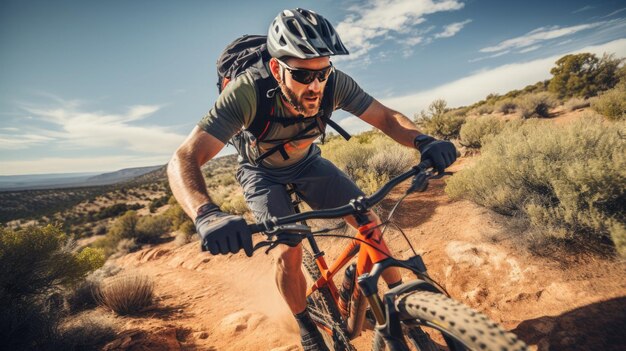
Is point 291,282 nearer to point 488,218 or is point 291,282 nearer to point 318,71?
point 318,71

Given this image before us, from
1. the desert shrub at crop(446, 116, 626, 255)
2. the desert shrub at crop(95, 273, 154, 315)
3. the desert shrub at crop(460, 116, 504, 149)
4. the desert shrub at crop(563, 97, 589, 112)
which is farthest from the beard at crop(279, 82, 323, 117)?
the desert shrub at crop(563, 97, 589, 112)

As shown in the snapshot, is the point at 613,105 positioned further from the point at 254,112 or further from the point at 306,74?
the point at 254,112

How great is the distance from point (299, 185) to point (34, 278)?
14.1ft

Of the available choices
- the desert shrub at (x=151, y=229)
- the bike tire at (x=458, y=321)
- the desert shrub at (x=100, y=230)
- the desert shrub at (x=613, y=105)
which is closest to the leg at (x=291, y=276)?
the bike tire at (x=458, y=321)

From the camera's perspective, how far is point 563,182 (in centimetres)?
330

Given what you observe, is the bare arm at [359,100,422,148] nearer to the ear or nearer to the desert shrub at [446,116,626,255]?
the ear

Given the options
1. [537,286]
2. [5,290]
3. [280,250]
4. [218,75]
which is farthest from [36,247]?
[537,286]

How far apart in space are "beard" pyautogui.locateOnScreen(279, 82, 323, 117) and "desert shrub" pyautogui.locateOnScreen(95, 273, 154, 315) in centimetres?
436

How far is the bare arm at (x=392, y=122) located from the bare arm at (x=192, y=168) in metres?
1.52

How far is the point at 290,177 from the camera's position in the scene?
281cm

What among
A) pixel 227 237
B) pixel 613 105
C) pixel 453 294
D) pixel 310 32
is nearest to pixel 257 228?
pixel 227 237

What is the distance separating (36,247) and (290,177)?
169 inches

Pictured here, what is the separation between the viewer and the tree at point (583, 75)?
553 inches

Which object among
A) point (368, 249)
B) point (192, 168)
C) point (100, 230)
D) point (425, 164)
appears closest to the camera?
point (368, 249)
